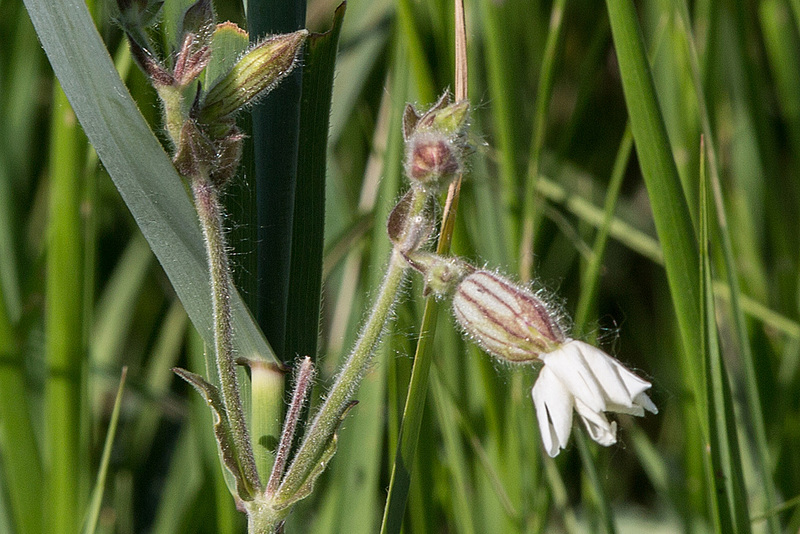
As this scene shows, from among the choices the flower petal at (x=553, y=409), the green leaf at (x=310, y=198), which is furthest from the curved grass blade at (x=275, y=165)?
the flower petal at (x=553, y=409)

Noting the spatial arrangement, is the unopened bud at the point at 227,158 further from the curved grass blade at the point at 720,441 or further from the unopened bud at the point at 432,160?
the curved grass blade at the point at 720,441

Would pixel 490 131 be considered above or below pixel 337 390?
above

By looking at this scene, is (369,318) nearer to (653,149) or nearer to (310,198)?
(310,198)

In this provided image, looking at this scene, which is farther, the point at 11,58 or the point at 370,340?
the point at 11,58

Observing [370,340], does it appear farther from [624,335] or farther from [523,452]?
[624,335]

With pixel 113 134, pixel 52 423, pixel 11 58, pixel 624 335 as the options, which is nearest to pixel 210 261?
pixel 113 134

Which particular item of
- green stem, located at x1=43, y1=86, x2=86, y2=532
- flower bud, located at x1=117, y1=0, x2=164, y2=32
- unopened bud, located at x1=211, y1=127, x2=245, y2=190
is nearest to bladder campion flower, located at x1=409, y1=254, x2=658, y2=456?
unopened bud, located at x1=211, y1=127, x2=245, y2=190
